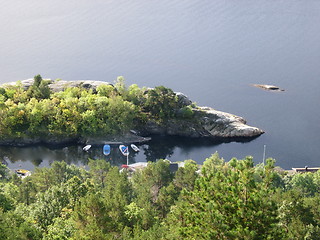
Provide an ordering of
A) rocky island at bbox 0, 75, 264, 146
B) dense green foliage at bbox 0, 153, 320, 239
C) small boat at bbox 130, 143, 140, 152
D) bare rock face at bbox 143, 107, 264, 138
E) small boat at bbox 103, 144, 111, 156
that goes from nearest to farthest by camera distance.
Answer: dense green foliage at bbox 0, 153, 320, 239 < small boat at bbox 103, 144, 111, 156 < small boat at bbox 130, 143, 140, 152 < rocky island at bbox 0, 75, 264, 146 < bare rock face at bbox 143, 107, 264, 138

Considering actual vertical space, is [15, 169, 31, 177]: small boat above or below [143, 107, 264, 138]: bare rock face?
below

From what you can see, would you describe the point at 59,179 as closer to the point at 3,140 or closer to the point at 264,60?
the point at 3,140

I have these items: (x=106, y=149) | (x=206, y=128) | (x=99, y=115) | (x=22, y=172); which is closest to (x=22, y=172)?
(x=22, y=172)

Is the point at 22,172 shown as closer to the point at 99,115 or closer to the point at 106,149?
the point at 106,149

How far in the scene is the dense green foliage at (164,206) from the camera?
20.1m

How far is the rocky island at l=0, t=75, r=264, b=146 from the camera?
72000 mm

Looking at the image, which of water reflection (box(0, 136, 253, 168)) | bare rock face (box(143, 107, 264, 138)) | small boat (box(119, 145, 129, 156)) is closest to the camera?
water reflection (box(0, 136, 253, 168))

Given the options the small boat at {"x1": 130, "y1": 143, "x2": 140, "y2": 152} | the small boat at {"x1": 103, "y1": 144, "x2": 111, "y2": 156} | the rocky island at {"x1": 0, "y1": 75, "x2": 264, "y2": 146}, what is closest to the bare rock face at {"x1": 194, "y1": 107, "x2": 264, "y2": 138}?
the rocky island at {"x1": 0, "y1": 75, "x2": 264, "y2": 146}

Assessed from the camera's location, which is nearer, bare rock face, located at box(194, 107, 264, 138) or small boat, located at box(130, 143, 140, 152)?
small boat, located at box(130, 143, 140, 152)

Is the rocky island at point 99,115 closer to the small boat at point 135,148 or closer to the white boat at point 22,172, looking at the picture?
the small boat at point 135,148

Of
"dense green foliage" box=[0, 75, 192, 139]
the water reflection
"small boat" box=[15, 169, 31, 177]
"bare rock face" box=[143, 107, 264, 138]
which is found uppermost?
"dense green foliage" box=[0, 75, 192, 139]

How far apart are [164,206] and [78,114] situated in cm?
3889

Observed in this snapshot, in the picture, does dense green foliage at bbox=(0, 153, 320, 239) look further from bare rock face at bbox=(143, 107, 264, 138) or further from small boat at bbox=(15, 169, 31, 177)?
bare rock face at bbox=(143, 107, 264, 138)

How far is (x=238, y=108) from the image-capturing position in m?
84.6
